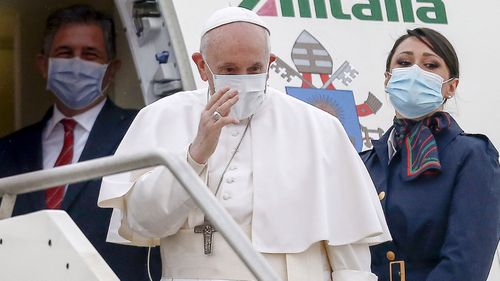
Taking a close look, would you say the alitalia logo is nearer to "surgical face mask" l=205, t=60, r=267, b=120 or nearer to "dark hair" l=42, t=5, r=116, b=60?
"dark hair" l=42, t=5, r=116, b=60

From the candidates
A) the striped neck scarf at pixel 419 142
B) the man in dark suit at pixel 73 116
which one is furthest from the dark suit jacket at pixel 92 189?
the striped neck scarf at pixel 419 142

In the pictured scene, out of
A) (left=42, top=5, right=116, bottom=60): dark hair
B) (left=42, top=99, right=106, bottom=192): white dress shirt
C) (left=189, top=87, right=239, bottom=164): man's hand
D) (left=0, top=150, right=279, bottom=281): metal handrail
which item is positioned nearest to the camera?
(left=0, top=150, right=279, bottom=281): metal handrail

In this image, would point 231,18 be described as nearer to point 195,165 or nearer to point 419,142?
point 195,165

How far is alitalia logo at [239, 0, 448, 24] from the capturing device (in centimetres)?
610

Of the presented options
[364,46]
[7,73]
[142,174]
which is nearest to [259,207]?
[142,174]

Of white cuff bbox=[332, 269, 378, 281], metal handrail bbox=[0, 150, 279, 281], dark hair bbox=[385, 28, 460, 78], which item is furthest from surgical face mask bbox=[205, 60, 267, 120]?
dark hair bbox=[385, 28, 460, 78]

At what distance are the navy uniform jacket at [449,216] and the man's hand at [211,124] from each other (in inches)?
41.8

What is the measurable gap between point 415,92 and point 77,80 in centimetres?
136

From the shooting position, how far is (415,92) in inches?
214

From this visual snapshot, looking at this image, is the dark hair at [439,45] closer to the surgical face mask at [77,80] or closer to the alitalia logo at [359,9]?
the alitalia logo at [359,9]

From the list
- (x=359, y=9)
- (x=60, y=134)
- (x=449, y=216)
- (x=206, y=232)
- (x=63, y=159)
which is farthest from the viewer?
(x=359, y=9)

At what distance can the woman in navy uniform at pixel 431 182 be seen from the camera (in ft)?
16.7

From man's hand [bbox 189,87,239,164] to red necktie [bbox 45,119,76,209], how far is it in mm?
1221

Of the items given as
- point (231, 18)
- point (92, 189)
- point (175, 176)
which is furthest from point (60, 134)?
point (175, 176)
